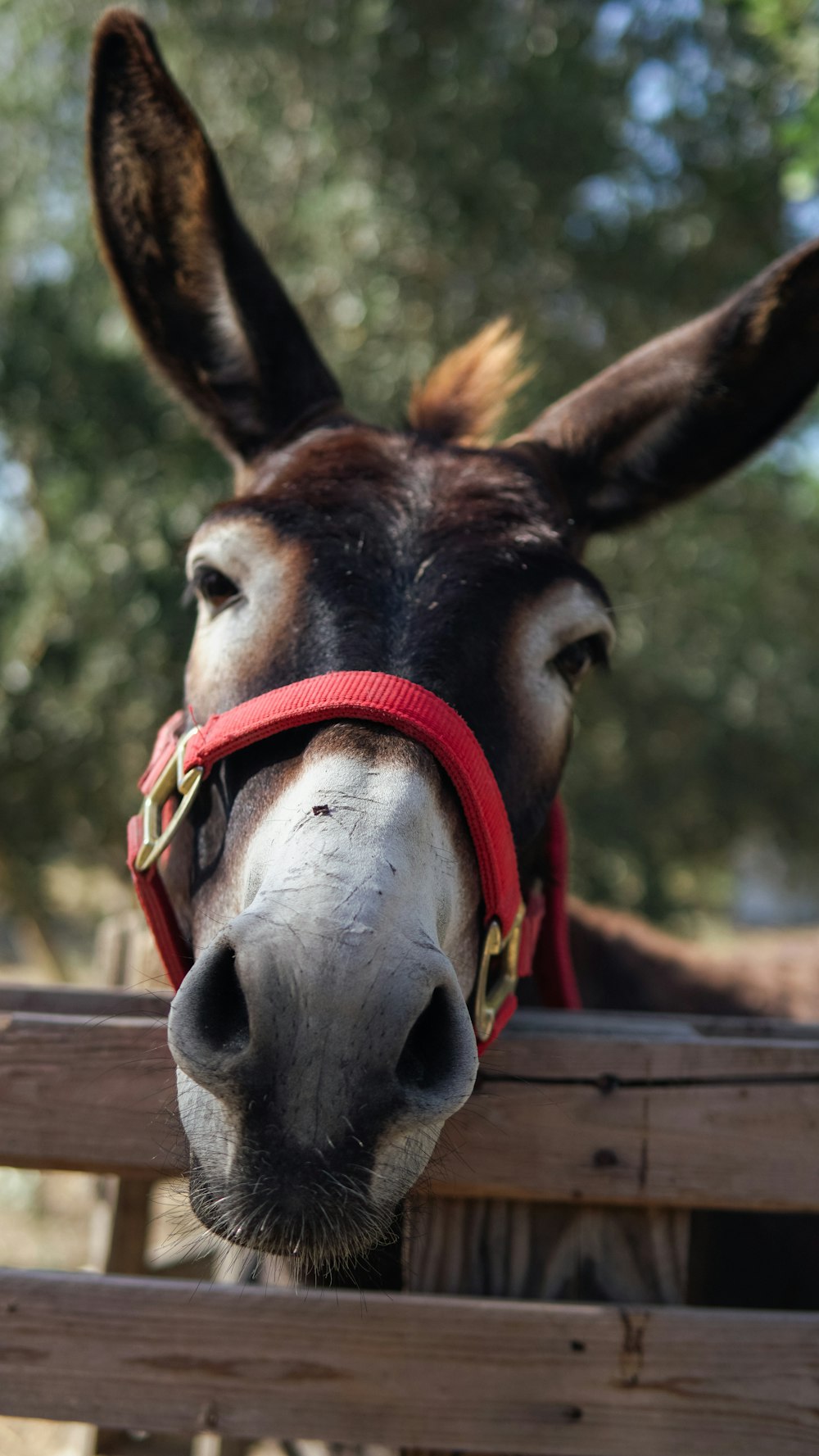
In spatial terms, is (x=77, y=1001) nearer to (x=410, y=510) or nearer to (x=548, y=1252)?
(x=548, y=1252)

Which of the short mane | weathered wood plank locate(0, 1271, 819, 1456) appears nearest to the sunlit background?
the short mane

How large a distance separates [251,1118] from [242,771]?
56cm

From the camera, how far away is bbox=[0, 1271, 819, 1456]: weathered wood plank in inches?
62.4

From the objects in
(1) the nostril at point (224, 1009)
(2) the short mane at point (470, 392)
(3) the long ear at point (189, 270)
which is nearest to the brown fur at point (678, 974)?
(2) the short mane at point (470, 392)

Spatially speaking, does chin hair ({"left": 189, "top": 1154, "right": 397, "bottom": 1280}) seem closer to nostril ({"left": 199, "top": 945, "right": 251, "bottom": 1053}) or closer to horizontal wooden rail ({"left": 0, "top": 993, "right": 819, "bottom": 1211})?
nostril ({"left": 199, "top": 945, "right": 251, "bottom": 1053})

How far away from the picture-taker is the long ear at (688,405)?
2441 millimetres

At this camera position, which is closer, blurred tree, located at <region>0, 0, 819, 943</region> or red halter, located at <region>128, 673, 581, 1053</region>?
red halter, located at <region>128, 673, 581, 1053</region>

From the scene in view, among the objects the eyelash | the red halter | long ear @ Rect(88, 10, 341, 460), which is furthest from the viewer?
long ear @ Rect(88, 10, 341, 460)

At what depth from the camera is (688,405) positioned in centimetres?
254

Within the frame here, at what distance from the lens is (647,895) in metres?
10.4

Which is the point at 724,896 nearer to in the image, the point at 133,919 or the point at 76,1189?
the point at 76,1189

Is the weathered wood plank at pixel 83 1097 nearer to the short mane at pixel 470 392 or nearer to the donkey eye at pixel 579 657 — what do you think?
the donkey eye at pixel 579 657

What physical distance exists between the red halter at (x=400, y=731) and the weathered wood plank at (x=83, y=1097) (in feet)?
0.52

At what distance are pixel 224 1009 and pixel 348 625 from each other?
25.9 inches
